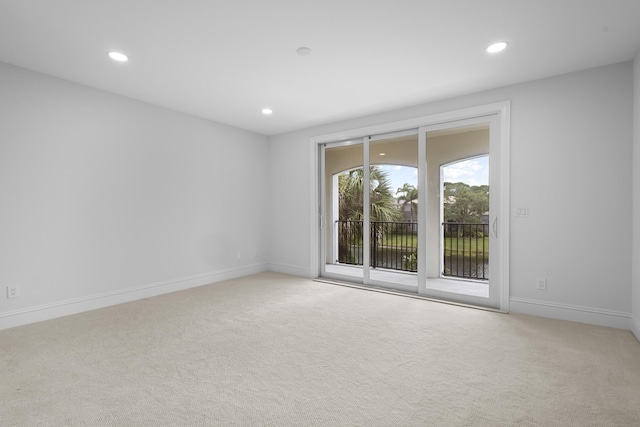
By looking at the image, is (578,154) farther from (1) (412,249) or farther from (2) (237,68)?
(2) (237,68)

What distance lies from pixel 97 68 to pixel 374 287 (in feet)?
13.7

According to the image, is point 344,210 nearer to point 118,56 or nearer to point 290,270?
point 290,270

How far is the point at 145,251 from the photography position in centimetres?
403

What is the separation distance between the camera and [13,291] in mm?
2975

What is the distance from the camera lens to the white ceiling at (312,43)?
2152 mm

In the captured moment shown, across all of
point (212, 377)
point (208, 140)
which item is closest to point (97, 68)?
point (208, 140)

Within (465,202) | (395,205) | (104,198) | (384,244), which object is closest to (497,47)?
(465,202)

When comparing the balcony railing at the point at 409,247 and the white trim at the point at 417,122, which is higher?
the white trim at the point at 417,122

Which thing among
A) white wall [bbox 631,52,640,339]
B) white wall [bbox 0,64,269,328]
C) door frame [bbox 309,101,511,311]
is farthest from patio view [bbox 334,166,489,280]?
white wall [bbox 0,64,269,328]

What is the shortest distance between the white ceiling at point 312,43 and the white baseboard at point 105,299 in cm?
241

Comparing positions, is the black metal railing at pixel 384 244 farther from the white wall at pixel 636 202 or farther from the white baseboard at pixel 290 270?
the white wall at pixel 636 202

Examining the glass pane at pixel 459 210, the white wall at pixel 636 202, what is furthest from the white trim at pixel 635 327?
the glass pane at pixel 459 210

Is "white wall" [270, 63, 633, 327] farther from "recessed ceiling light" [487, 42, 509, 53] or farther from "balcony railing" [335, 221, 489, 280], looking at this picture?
"recessed ceiling light" [487, 42, 509, 53]

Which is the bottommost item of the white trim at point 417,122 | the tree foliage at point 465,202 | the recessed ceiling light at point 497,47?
the tree foliage at point 465,202
